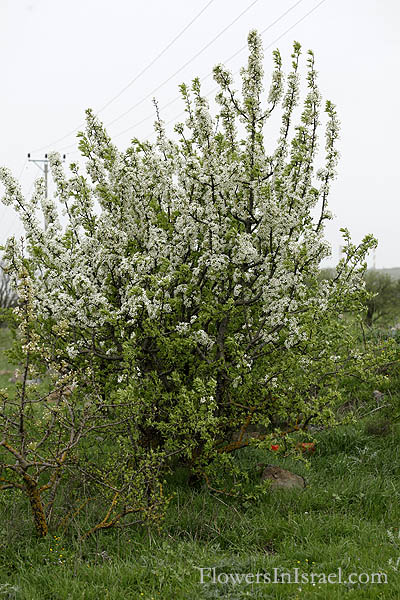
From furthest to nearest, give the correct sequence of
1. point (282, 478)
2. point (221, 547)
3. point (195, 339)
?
point (282, 478)
point (195, 339)
point (221, 547)

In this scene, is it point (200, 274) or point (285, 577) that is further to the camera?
point (200, 274)

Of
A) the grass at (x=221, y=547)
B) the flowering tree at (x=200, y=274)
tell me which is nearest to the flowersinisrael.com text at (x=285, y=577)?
the grass at (x=221, y=547)

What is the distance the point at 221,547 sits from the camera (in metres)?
4.83

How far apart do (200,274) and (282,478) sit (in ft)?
8.51

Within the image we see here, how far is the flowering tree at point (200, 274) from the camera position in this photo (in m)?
5.45

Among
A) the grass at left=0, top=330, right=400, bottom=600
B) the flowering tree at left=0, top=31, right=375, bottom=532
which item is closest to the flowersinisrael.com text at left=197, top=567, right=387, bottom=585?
the grass at left=0, top=330, right=400, bottom=600

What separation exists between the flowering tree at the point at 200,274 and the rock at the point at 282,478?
0.63 m

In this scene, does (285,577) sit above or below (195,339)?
below

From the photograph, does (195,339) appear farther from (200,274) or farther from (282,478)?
(282,478)

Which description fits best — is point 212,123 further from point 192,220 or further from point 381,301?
point 381,301

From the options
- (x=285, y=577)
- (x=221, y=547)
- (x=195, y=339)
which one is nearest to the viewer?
(x=285, y=577)

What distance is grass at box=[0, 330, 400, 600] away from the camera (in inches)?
154

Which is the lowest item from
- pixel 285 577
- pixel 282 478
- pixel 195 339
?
pixel 285 577

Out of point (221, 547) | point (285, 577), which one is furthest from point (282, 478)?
point (285, 577)
